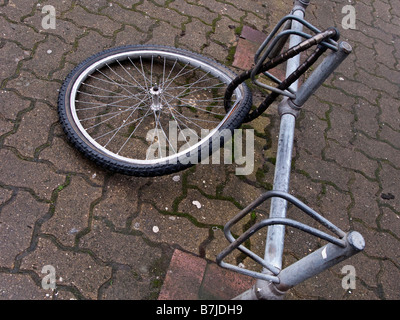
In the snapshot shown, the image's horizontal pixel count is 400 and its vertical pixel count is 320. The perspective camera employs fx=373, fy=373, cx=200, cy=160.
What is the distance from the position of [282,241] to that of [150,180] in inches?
42.1

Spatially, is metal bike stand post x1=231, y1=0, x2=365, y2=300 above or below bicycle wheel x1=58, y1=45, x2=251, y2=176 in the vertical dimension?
above

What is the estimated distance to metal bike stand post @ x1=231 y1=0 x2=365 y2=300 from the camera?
1.34m

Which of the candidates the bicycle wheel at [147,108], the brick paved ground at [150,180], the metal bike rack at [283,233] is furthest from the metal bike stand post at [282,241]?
the brick paved ground at [150,180]

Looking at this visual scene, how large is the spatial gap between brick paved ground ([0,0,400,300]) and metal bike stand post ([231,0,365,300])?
1.82ft

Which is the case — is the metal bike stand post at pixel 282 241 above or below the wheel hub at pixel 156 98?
above

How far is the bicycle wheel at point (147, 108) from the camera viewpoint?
2.43 metres

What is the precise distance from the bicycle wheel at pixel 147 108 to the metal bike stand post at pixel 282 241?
0.44 metres

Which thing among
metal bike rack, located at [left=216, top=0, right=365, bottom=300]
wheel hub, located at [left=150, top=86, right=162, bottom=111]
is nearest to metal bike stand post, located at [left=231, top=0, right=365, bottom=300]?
metal bike rack, located at [left=216, top=0, right=365, bottom=300]

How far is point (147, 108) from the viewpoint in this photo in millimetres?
2809

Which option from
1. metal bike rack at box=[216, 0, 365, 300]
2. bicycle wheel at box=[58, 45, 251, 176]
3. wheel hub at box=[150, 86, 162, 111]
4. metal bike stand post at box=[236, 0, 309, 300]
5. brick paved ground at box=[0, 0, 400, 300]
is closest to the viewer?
metal bike rack at box=[216, 0, 365, 300]

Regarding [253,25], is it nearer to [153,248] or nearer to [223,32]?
[223,32]

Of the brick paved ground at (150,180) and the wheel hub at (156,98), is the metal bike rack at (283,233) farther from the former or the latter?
the wheel hub at (156,98)

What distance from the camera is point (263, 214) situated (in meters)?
2.51

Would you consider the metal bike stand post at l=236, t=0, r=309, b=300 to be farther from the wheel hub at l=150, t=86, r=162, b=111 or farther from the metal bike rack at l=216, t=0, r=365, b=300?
the wheel hub at l=150, t=86, r=162, b=111
